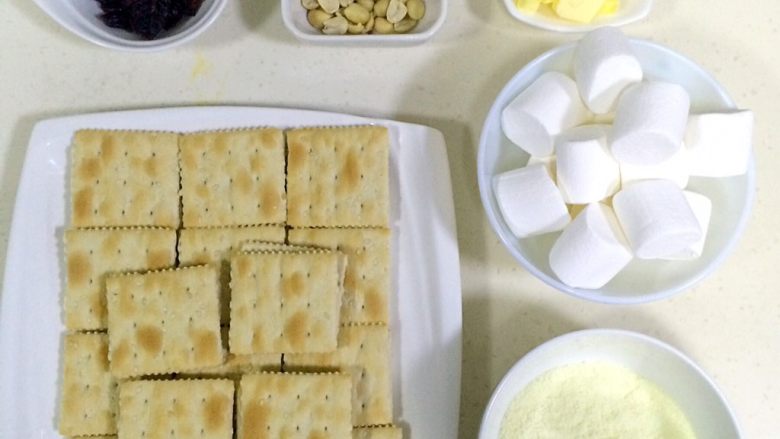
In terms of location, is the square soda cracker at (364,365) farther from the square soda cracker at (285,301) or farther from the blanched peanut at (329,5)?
the blanched peanut at (329,5)

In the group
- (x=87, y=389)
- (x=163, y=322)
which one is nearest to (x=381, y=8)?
(x=163, y=322)

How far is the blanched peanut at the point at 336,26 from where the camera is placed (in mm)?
906

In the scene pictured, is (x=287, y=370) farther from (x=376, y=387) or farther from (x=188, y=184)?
(x=188, y=184)

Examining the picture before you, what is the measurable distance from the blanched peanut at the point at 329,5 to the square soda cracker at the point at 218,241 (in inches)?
10.9

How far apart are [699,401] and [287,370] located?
1.55 feet

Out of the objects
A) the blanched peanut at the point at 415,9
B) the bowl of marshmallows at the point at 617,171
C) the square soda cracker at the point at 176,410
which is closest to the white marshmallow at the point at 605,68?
the bowl of marshmallows at the point at 617,171

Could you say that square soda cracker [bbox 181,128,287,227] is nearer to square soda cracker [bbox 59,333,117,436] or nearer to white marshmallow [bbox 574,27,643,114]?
square soda cracker [bbox 59,333,117,436]

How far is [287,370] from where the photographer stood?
0.88 metres

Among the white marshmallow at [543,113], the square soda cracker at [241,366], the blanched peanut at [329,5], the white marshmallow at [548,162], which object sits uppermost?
the blanched peanut at [329,5]

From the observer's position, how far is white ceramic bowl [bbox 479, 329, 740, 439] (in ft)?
2.55

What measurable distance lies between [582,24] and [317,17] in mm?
336

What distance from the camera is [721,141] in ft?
2.56

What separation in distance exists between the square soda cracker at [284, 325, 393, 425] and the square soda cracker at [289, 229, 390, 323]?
0.02 m

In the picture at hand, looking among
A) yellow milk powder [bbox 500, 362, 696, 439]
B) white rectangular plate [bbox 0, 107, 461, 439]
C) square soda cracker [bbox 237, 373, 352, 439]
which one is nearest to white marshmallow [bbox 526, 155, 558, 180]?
white rectangular plate [bbox 0, 107, 461, 439]
